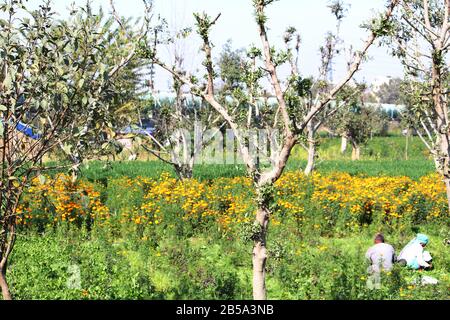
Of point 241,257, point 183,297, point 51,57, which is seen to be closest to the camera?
point 51,57

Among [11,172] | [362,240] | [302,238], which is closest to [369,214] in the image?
[362,240]

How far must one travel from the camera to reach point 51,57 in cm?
520

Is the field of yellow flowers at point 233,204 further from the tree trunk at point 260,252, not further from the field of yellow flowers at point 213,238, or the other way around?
the tree trunk at point 260,252

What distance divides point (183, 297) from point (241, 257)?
2.21 meters

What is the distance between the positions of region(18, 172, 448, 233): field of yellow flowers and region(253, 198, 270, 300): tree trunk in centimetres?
479

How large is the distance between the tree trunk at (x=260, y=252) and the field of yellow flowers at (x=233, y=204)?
189 inches

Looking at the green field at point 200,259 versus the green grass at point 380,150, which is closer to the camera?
the green field at point 200,259

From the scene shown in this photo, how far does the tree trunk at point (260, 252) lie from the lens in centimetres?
655

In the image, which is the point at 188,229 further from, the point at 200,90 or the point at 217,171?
the point at 217,171

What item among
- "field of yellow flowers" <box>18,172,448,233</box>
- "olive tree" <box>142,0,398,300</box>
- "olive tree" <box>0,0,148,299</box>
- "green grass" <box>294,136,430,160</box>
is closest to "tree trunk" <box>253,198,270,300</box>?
"olive tree" <box>142,0,398,300</box>

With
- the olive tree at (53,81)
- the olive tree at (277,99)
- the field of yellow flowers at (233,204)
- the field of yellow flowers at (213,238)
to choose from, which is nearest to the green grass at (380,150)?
the field of yellow flowers at (213,238)

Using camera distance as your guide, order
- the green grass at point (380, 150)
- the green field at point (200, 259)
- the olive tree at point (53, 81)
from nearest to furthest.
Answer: the olive tree at point (53, 81) < the green field at point (200, 259) < the green grass at point (380, 150)

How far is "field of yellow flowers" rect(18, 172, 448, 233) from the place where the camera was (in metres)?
12.3

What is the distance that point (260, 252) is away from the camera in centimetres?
659
